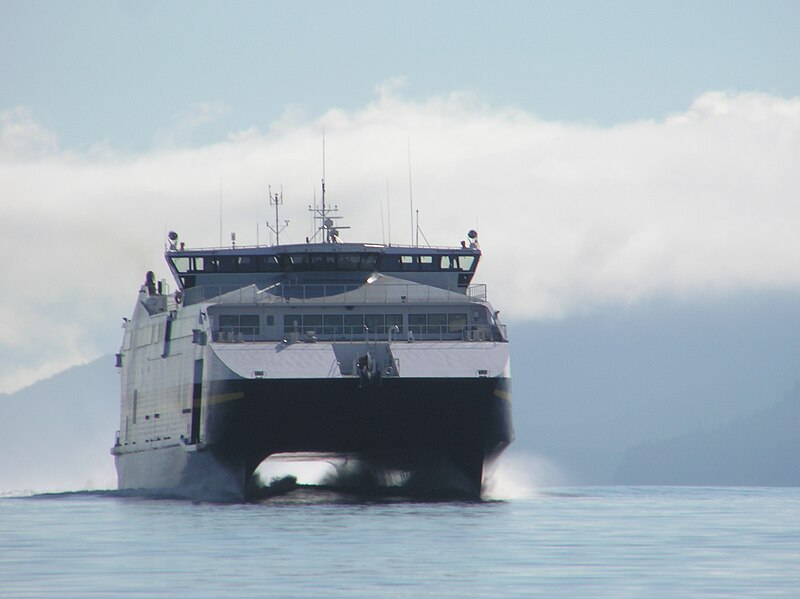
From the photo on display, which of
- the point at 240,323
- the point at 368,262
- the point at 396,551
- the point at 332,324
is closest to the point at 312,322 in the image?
the point at 332,324

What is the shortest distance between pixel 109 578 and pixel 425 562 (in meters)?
6.56

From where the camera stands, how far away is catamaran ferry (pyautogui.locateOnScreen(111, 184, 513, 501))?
186 ft

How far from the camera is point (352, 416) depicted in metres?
56.8

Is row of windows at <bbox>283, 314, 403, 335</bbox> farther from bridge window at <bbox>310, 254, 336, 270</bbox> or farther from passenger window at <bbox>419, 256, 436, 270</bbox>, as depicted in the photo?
passenger window at <bbox>419, 256, 436, 270</bbox>

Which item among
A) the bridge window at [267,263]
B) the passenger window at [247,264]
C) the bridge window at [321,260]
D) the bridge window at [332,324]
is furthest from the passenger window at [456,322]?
the passenger window at [247,264]

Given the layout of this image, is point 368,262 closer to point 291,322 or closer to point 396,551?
point 291,322

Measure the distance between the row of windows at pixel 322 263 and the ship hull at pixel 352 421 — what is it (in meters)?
8.07

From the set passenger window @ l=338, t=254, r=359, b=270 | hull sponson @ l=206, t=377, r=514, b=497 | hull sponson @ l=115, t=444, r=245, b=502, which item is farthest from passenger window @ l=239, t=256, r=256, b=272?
hull sponson @ l=206, t=377, r=514, b=497

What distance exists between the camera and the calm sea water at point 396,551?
3459 cm

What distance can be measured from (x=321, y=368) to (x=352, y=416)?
1733 millimetres

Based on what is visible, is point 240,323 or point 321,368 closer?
point 321,368

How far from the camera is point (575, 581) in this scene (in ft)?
116

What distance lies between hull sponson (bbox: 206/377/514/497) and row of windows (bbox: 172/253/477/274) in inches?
323

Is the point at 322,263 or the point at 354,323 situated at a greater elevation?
the point at 322,263
